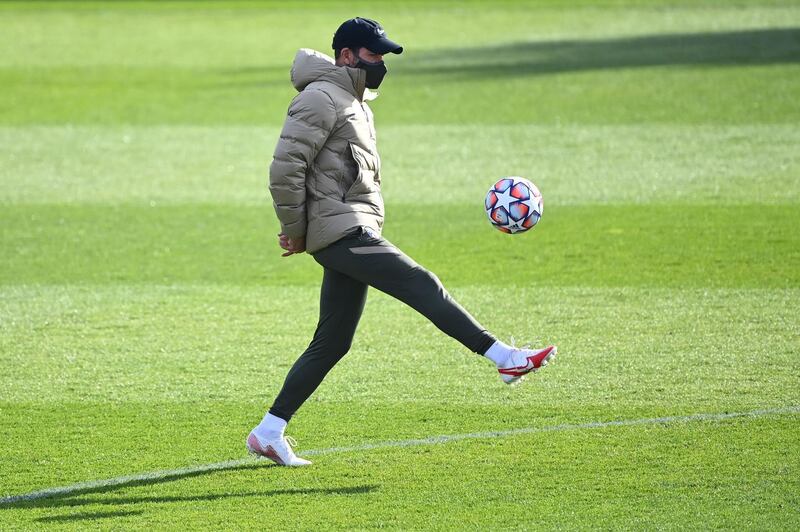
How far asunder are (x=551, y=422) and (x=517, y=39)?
20.8 metres

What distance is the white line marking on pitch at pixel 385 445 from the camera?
659 cm

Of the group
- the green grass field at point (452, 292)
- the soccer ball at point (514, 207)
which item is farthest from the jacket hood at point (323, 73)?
the green grass field at point (452, 292)

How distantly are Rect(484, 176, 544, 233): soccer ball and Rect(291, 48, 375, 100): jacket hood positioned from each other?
1.41m

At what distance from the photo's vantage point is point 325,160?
21.9ft

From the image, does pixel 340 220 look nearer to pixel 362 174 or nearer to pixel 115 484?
pixel 362 174

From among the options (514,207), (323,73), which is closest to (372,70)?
(323,73)

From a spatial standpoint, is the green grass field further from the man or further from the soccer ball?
the soccer ball

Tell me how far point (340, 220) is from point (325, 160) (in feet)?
1.03

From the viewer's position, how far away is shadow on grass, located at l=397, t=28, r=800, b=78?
23.3 meters

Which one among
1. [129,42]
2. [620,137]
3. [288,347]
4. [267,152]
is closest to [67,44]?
[129,42]

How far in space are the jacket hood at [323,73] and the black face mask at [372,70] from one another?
2 cm

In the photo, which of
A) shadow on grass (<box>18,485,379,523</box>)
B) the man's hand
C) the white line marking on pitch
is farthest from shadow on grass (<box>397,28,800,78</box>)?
shadow on grass (<box>18,485,379,523</box>)

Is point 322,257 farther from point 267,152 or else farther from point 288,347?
point 267,152

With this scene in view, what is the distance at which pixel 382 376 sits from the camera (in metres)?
8.55
